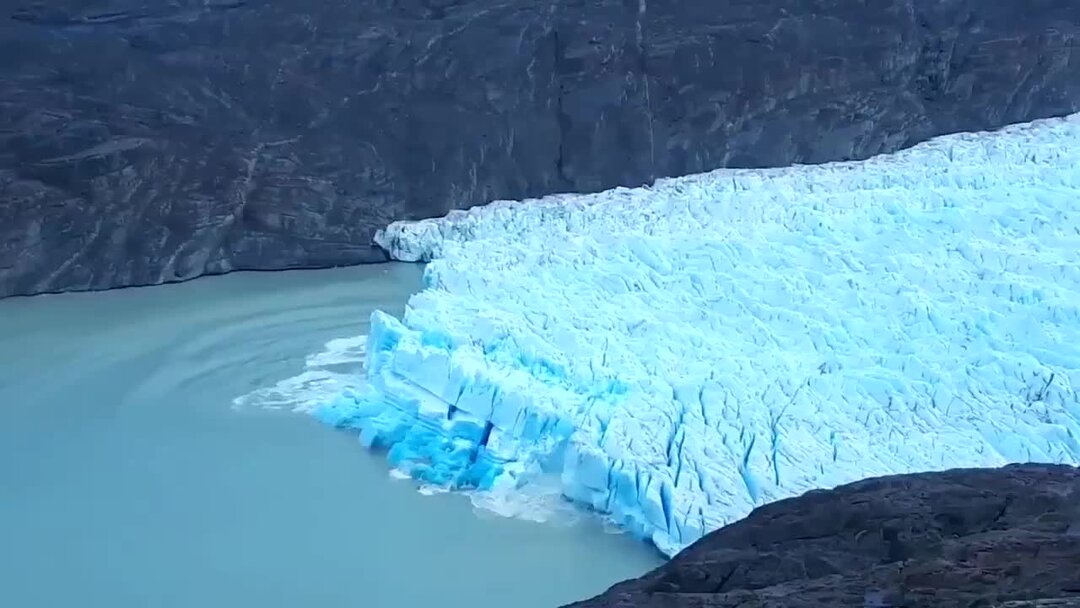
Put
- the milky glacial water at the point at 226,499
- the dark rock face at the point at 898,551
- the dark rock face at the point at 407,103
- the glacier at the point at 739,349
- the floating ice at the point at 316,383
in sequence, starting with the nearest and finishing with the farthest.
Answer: the dark rock face at the point at 898,551, the milky glacial water at the point at 226,499, the glacier at the point at 739,349, the floating ice at the point at 316,383, the dark rock face at the point at 407,103

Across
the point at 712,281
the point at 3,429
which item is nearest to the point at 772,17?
the point at 712,281

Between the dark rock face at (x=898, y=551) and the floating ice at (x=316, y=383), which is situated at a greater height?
the dark rock face at (x=898, y=551)

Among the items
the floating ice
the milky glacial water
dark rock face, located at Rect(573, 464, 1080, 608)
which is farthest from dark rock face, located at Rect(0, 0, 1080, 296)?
dark rock face, located at Rect(573, 464, 1080, 608)

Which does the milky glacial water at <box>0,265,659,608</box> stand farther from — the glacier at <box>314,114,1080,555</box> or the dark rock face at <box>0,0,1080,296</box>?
the dark rock face at <box>0,0,1080,296</box>

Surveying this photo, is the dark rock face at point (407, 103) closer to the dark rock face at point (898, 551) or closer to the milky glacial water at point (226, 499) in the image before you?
the milky glacial water at point (226, 499)

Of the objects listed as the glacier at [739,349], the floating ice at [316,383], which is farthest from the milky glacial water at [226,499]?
the glacier at [739,349]

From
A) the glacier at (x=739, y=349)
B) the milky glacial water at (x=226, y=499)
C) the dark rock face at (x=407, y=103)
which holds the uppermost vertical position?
the dark rock face at (x=407, y=103)
